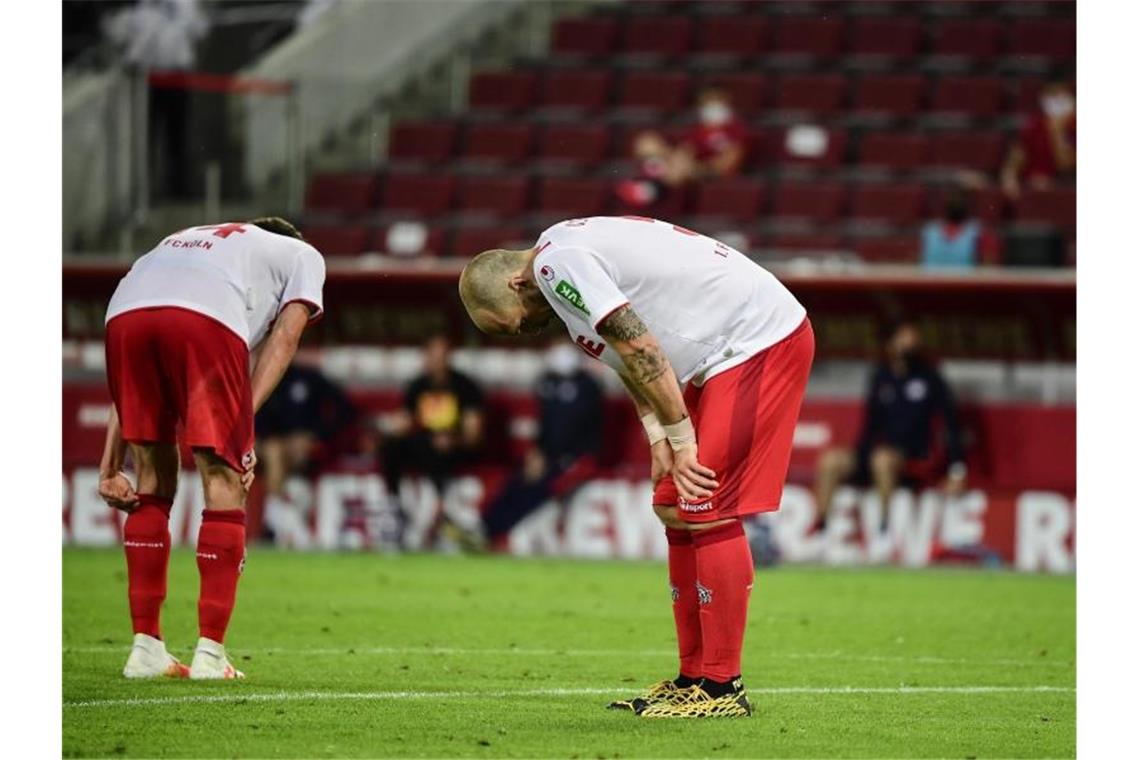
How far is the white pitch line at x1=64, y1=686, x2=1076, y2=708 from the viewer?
638cm

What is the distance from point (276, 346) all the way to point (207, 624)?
3.02 feet

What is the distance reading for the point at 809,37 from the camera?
17938 mm

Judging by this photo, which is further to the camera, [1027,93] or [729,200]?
[1027,93]

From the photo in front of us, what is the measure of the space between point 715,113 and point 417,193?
245 centimetres

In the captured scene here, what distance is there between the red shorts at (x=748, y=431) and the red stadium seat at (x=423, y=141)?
1126 centimetres

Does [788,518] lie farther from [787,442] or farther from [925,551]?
[787,442]

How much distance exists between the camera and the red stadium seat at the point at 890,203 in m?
16.0

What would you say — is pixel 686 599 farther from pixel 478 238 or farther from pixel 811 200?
pixel 811 200

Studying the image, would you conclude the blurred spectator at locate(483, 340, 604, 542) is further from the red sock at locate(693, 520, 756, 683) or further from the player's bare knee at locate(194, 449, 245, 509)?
the red sock at locate(693, 520, 756, 683)

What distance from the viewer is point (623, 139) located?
17188 mm

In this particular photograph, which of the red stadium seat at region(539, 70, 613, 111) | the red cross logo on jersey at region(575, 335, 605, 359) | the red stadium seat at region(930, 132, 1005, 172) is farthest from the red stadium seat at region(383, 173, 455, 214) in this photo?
the red cross logo on jersey at region(575, 335, 605, 359)

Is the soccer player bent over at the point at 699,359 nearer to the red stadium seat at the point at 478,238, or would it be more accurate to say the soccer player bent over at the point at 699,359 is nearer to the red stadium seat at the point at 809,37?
the red stadium seat at the point at 478,238

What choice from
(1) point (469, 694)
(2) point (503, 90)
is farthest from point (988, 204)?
(1) point (469, 694)
